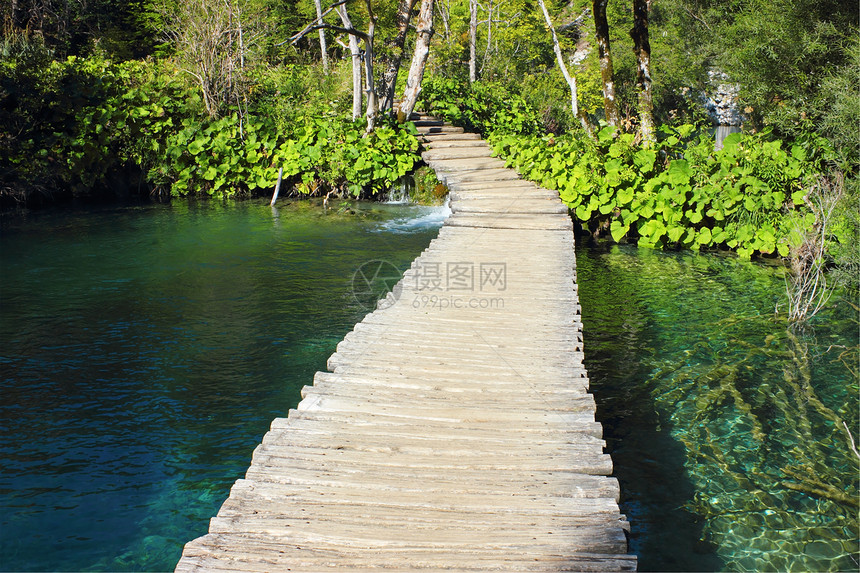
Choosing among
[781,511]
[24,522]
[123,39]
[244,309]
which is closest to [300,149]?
[244,309]

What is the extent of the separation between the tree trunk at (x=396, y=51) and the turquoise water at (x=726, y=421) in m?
7.75

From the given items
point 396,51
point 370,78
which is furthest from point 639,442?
point 396,51

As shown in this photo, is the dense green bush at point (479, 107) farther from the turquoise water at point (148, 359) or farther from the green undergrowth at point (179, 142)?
the turquoise water at point (148, 359)

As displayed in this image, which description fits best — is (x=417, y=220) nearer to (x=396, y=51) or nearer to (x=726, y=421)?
(x=396, y=51)

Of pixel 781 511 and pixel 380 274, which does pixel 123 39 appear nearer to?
pixel 380 274

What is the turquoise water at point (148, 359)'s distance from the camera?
15.5 feet

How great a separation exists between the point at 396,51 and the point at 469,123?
9.26 feet

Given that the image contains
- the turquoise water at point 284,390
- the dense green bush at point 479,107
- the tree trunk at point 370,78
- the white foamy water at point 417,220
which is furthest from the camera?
the dense green bush at point 479,107

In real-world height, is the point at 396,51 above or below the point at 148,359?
above

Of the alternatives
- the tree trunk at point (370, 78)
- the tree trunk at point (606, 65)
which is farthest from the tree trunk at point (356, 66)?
the tree trunk at point (606, 65)

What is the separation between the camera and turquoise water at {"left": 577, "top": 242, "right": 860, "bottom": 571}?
4.57 meters

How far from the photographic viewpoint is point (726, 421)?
5977 mm

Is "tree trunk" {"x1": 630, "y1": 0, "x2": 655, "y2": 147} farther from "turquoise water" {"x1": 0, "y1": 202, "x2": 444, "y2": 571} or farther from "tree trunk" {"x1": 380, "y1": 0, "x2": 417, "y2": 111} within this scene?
"tree trunk" {"x1": 380, "y1": 0, "x2": 417, "y2": 111}

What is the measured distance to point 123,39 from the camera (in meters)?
24.6
